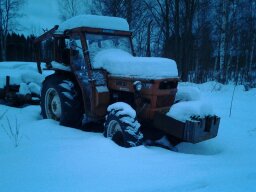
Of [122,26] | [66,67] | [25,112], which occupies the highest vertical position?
[122,26]

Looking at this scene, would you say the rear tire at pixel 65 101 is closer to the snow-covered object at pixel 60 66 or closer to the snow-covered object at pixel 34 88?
the snow-covered object at pixel 60 66

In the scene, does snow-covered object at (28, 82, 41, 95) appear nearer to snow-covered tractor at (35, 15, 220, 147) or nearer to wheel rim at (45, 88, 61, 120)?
snow-covered tractor at (35, 15, 220, 147)

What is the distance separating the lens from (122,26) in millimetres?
6918

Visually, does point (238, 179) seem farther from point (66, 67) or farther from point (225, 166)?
point (66, 67)

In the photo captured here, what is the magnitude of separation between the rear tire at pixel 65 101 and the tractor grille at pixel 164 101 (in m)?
1.95

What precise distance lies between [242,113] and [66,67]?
200 inches

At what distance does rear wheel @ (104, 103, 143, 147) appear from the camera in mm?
5016

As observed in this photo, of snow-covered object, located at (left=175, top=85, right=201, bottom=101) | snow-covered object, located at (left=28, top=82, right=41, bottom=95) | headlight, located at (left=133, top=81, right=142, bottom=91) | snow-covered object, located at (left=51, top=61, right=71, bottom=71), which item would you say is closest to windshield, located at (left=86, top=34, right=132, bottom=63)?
snow-covered object, located at (left=51, top=61, right=71, bottom=71)

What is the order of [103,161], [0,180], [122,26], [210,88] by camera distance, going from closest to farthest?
[0,180] < [103,161] < [122,26] < [210,88]

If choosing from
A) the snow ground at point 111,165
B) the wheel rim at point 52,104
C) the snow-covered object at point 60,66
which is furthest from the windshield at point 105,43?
the snow ground at point 111,165

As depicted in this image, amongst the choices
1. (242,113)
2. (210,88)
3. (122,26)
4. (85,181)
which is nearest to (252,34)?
(210,88)

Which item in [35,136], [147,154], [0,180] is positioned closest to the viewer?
[0,180]

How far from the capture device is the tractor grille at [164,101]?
5.63 metres

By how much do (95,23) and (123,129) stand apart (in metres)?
2.67
